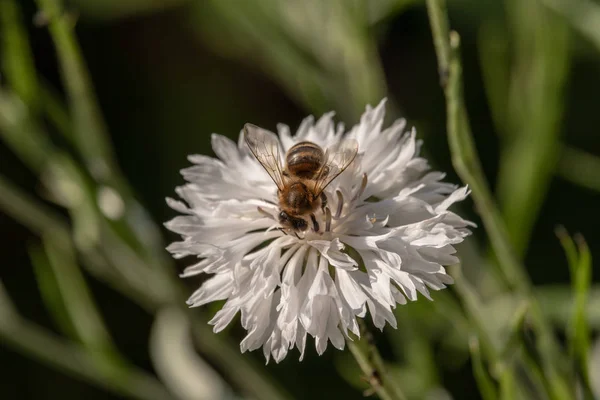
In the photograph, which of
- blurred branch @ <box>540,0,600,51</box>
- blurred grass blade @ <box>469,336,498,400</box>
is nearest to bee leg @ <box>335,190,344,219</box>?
blurred grass blade @ <box>469,336,498,400</box>

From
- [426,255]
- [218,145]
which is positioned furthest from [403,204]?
[218,145]

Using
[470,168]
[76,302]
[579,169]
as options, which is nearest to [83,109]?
[76,302]

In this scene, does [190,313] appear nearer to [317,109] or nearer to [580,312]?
[317,109]

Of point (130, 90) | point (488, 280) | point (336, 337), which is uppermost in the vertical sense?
point (130, 90)

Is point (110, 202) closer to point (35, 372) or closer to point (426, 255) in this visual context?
point (426, 255)

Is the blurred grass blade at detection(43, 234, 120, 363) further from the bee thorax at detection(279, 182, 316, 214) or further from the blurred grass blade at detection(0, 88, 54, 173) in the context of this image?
the bee thorax at detection(279, 182, 316, 214)

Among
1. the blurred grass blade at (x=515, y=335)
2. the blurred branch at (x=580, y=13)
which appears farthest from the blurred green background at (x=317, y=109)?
the blurred grass blade at (x=515, y=335)
